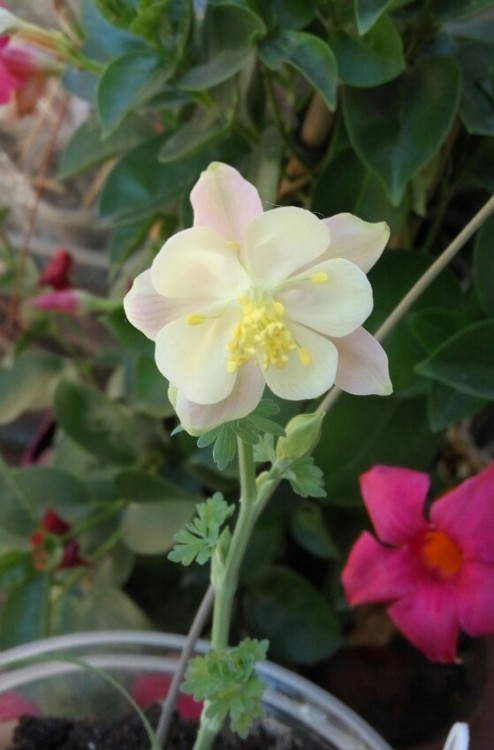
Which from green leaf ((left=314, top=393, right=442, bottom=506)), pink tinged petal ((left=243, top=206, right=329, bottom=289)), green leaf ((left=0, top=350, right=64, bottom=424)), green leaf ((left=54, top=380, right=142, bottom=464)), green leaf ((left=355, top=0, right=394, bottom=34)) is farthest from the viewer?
green leaf ((left=0, top=350, right=64, bottom=424))

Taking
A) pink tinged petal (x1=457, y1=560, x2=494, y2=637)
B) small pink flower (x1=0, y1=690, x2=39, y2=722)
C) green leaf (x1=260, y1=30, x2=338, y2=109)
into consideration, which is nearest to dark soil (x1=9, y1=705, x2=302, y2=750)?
small pink flower (x1=0, y1=690, x2=39, y2=722)

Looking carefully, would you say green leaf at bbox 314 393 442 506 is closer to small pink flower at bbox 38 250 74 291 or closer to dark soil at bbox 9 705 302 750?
dark soil at bbox 9 705 302 750

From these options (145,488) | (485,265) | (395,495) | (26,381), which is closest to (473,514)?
(395,495)

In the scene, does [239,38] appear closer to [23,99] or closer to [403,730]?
[23,99]

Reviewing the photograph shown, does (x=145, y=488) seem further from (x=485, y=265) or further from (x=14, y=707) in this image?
(x=485, y=265)

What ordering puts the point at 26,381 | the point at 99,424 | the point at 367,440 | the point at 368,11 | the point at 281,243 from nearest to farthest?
the point at 281,243 → the point at 368,11 → the point at 367,440 → the point at 99,424 → the point at 26,381

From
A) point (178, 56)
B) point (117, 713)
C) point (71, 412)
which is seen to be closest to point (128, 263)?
point (71, 412)
